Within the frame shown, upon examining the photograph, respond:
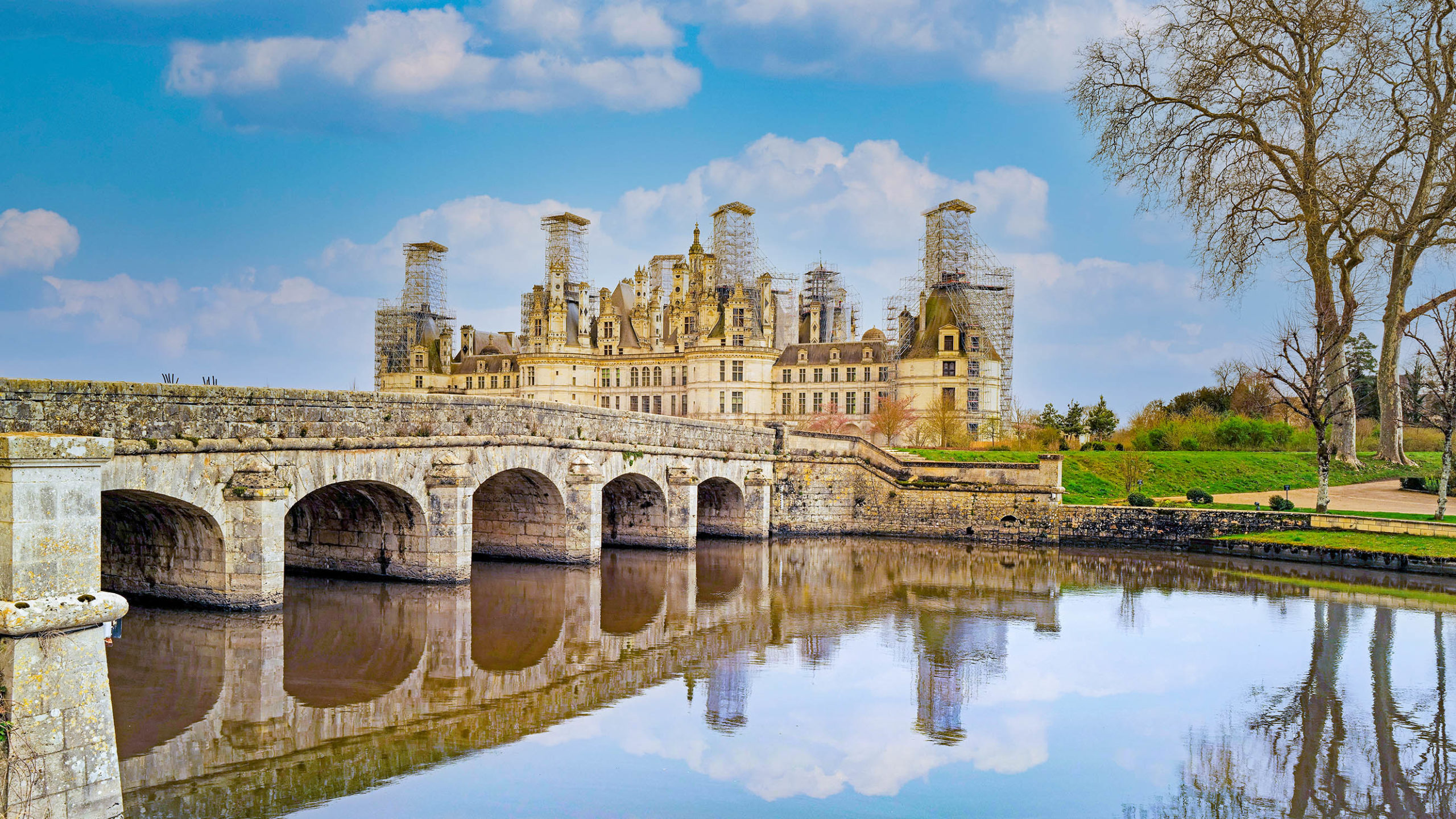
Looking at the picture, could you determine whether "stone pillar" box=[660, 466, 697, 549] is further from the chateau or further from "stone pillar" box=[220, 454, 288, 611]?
the chateau

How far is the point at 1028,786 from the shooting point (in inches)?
460

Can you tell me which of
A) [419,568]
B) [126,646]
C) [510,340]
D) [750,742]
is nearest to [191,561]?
[126,646]

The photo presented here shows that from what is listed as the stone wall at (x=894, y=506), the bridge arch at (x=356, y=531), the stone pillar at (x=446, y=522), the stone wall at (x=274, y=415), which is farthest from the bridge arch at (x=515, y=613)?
the stone wall at (x=894, y=506)

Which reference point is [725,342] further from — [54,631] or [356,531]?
[54,631]

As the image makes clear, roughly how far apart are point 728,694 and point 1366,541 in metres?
23.0

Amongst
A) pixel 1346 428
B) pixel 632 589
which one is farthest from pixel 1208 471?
pixel 632 589

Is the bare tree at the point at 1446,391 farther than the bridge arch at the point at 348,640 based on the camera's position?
Yes

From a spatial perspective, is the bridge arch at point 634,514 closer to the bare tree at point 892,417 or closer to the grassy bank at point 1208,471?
the grassy bank at point 1208,471

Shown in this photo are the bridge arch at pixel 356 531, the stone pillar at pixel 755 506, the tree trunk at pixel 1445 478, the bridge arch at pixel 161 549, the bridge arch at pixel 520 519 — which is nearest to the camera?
the bridge arch at pixel 161 549

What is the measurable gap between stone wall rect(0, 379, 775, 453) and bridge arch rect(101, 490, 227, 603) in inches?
60.6

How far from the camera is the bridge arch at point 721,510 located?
34406mm

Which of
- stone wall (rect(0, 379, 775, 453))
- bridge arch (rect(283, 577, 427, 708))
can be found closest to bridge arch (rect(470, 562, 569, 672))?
bridge arch (rect(283, 577, 427, 708))

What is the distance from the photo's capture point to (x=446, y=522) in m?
21.2

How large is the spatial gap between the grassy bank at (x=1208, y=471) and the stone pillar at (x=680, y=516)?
52.9 ft
